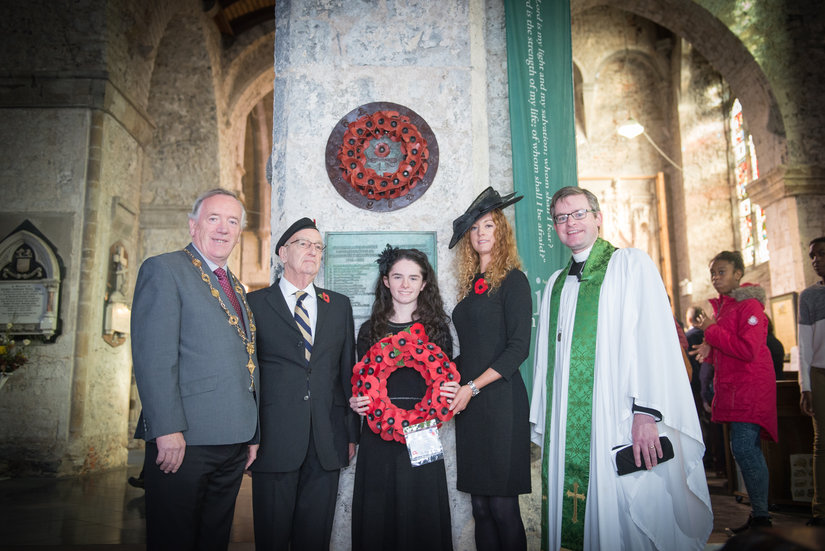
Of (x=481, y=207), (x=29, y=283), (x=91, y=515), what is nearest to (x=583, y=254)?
(x=481, y=207)

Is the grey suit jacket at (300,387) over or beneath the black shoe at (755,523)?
over

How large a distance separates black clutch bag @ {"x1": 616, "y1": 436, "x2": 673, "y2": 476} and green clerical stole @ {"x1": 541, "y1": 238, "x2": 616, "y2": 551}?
0.58 ft

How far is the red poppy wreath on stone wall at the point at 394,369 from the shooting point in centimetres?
257

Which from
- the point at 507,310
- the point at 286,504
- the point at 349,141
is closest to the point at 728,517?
the point at 507,310

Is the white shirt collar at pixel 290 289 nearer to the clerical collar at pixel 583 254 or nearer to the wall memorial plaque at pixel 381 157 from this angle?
the wall memorial plaque at pixel 381 157

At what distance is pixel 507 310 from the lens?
276cm

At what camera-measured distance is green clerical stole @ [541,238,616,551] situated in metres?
2.50

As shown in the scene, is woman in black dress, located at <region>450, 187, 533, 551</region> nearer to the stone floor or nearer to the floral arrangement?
the stone floor

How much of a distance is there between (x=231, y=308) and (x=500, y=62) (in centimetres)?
267

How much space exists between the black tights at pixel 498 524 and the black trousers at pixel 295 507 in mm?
670

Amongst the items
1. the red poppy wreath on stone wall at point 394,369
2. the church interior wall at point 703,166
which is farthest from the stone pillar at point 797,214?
the red poppy wreath on stone wall at point 394,369

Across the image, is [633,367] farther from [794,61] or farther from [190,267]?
[794,61]

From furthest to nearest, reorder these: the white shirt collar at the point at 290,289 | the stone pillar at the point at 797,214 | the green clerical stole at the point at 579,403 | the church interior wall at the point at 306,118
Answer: the stone pillar at the point at 797,214 → the church interior wall at the point at 306,118 → the white shirt collar at the point at 290,289 → the green clerical stole at the point at 579,403

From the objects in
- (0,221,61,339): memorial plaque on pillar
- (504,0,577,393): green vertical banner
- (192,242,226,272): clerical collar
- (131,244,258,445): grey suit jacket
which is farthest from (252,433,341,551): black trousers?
(0,221,61,339): memorial plaque on pillar
